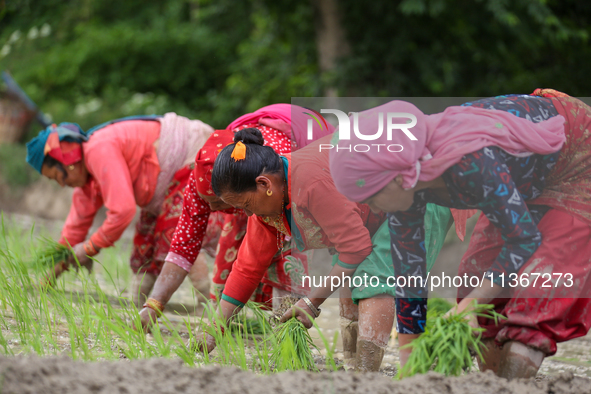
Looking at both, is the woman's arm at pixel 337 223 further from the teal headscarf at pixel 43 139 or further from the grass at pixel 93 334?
the teal headscarf at pixel 43 139

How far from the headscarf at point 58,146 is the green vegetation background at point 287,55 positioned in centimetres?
227

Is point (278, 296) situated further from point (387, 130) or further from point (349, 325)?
point (387, 130)

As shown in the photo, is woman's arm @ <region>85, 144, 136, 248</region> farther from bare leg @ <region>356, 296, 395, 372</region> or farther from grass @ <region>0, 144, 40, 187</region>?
grass @ <region>0, 144, 40, 187</region>

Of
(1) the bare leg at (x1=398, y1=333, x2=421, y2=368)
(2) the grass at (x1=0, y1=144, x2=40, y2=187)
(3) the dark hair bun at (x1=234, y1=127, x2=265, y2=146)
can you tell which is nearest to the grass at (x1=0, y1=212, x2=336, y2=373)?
(1) the bare leg at (x1=398, y1=333, x2=421, y2=368)

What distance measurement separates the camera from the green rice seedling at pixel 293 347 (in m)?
2.03

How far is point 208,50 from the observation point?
11617 millimetres

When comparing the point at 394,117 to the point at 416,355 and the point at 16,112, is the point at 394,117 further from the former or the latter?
the point at 16,112

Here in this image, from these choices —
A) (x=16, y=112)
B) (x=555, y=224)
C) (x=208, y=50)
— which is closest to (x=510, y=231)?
(x=555, y=224)

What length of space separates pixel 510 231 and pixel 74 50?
10.9 meters

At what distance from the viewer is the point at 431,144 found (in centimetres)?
181

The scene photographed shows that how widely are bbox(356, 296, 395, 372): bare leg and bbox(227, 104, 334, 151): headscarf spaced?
73 centimetres

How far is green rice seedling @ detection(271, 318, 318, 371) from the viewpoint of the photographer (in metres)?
2.03

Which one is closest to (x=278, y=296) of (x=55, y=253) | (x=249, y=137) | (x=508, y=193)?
(x=249, y=137)

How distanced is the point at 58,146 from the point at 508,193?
2.44 meters
